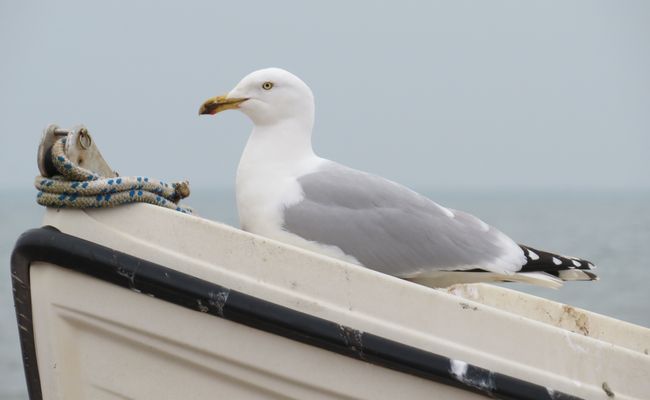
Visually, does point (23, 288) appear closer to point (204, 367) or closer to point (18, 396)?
point (204, 367)

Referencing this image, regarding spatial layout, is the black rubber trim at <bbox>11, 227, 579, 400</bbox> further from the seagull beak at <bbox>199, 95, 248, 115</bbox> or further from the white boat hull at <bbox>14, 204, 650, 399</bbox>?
the seagull beak at <bbox>199, 95, 248, 115</bbox>

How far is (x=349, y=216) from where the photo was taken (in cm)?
254

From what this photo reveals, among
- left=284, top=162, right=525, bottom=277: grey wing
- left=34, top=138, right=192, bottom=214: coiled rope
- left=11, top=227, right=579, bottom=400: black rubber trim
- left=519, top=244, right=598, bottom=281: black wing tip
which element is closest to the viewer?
left=11, top=227, right=579, bottom=400: black rubber trim

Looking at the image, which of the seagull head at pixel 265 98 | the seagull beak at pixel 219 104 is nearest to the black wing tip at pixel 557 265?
the seagull head at pixel 265 98

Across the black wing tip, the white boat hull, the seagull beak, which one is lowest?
the white boat hull

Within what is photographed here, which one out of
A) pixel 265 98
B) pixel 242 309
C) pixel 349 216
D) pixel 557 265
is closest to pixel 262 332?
pixel 242 309

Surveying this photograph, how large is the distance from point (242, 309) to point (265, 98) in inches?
29.6

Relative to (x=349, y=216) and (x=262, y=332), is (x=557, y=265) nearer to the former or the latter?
(x=349, y=216)

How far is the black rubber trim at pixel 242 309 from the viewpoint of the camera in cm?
214

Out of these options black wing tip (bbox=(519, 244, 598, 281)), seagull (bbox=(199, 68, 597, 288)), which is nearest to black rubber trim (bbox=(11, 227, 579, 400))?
seagull (bbox=(199, 68, 597, 288))

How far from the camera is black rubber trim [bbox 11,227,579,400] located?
214 cm

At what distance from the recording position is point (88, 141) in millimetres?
2457

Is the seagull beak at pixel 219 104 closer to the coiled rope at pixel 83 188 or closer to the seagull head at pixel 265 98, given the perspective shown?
the seagull head at pixel 265 98

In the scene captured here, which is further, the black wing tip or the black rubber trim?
the black wing tip
